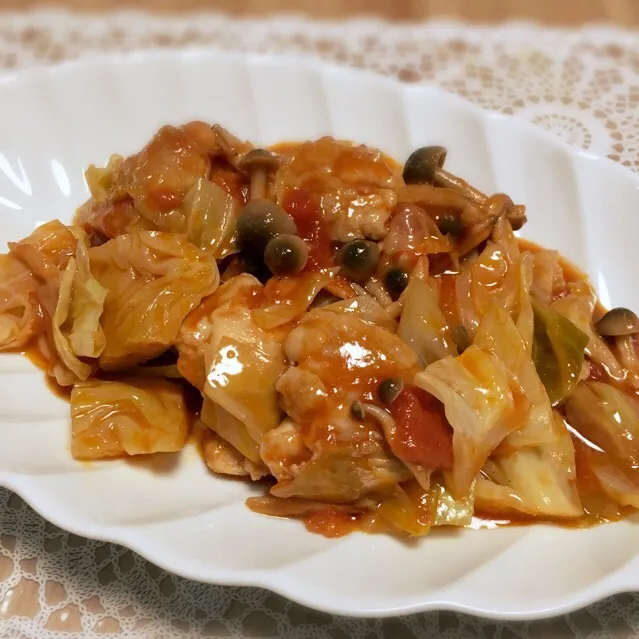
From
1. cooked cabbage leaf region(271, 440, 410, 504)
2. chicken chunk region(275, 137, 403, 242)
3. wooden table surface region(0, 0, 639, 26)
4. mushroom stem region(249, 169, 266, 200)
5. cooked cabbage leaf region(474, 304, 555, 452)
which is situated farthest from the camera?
wooden table surface region(0, 0, 639, 26)

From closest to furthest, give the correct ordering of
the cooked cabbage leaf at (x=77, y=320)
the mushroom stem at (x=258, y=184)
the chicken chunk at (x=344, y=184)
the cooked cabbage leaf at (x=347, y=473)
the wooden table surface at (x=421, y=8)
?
the cooked cabbage leaf at (x=347, y=473)
the cooked cabbage leaf at (x=77, y=320)
the chicken chunk at (x=344, y=184)
the mushroom stem at (x=258, y=184)
the wooden table surface at (x=421, y=8)

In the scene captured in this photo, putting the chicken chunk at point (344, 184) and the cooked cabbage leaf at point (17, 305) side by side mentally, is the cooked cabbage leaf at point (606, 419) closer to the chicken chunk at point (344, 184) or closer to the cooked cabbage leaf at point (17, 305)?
the chicken chunk at point (344, 184)

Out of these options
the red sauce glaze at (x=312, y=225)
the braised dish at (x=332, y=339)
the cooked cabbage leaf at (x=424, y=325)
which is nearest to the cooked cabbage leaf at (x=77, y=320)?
the braised dish at (x=332, y=339)

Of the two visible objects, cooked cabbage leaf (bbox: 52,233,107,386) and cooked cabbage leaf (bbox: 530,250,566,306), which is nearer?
cooked cabbage leaf (bbox: 52,233,107,386)

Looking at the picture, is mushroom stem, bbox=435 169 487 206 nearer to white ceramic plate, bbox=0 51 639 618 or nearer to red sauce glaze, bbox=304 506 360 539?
white ceramic plate, bbox=0 51 639 618

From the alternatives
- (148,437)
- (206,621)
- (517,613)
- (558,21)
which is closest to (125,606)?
(206,621)

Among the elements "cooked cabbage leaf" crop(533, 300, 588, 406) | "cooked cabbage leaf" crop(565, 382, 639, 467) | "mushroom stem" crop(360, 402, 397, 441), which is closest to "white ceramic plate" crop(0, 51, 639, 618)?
"cooked cabbage leaf" crop(565, 382, 639, 467)

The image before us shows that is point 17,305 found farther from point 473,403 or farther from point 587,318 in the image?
point 587,318
